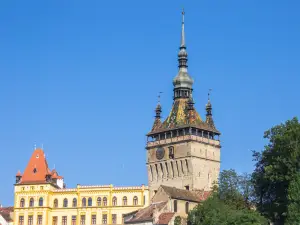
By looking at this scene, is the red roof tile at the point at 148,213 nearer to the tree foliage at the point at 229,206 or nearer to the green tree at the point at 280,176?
the tree foliage at the point at 229,206

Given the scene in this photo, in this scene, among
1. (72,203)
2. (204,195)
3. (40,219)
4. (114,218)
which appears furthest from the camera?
(72,203)

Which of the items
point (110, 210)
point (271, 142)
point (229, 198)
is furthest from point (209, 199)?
point (110, 210)

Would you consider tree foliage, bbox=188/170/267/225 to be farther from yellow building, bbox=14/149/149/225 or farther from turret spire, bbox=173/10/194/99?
yellow building, bbox=14/149/149/225

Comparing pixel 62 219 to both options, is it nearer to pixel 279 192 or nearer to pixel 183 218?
pixel 183 218

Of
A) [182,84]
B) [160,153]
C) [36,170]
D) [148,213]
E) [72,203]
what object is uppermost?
[182,84]

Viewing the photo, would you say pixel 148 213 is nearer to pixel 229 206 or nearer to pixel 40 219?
pixel 229 206

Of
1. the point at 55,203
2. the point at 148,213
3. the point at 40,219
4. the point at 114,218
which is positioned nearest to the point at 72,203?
the point at 55,203

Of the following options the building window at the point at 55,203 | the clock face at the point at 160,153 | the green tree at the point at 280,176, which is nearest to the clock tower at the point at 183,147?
the clock face at the point at 160,153

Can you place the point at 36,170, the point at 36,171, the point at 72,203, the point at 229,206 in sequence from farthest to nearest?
the point at 36,170
the point at 36,171
the point at 72,203
the point at 229,206

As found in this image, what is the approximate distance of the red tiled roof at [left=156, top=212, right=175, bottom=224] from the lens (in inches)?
3869

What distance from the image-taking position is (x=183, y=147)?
11481cm

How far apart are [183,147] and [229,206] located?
19.8 m

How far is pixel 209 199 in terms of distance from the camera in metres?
97.6

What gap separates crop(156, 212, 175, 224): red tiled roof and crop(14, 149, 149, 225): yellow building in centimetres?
3024
